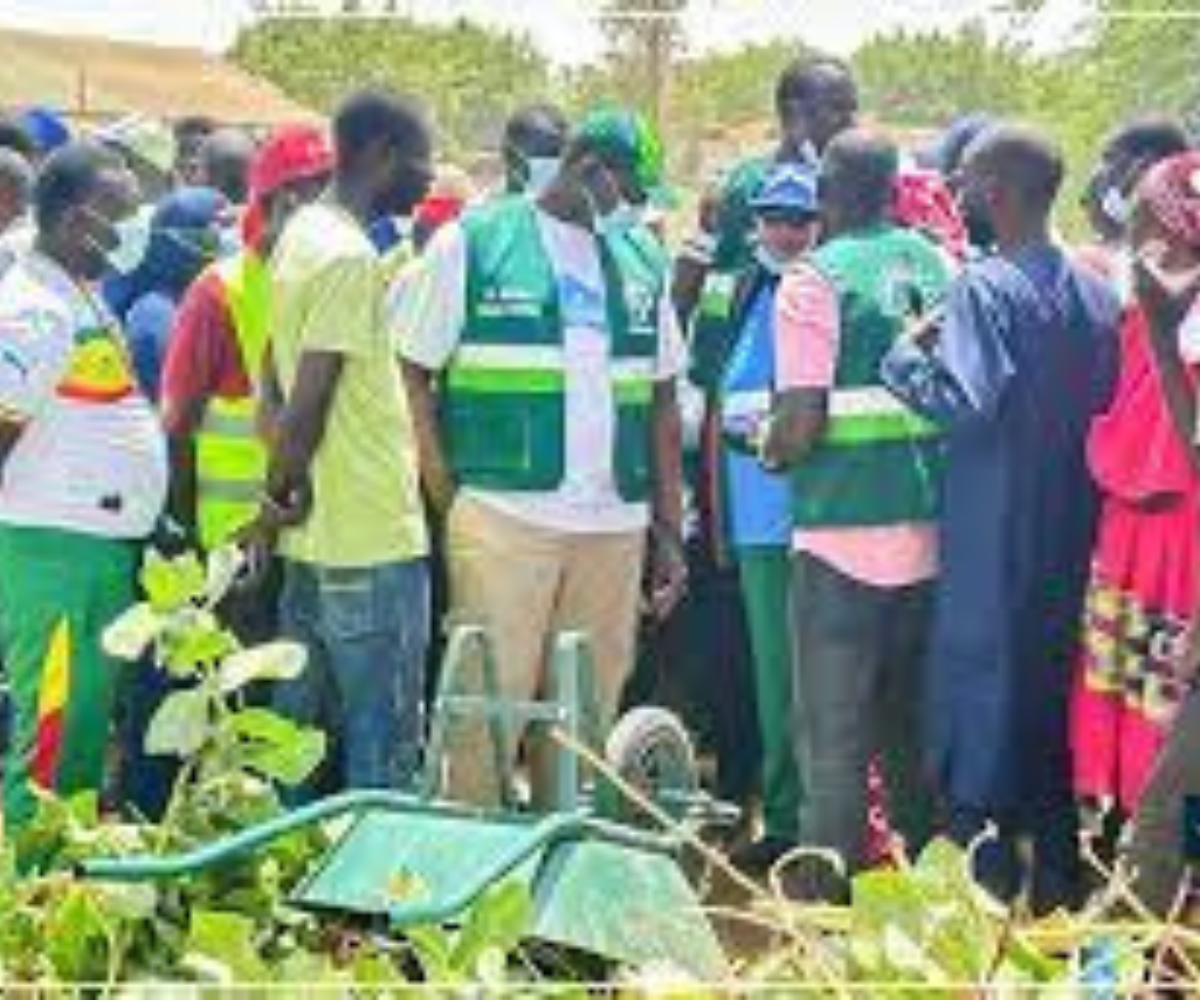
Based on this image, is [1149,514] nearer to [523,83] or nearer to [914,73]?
[914,73]

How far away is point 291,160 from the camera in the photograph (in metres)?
5.70

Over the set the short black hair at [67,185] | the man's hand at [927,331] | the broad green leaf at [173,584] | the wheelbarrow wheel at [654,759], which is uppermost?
the short black hair at [67,185]

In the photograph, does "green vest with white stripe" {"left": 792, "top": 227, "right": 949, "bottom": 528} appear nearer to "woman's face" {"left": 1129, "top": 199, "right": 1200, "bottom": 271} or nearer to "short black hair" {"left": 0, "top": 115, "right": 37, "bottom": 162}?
"woman's face" {"left": 1129, "top": 199, "right": 1200, "bottom": 271}

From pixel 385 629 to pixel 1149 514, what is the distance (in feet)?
4.86

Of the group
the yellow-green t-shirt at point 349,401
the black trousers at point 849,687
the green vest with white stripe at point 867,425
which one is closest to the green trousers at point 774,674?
the black trousers at point 849,687

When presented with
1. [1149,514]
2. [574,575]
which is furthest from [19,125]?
[1149,514]

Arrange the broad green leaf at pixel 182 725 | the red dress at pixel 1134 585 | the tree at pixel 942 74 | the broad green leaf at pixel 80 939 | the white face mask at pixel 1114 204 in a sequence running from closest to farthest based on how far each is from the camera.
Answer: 1. the broad green leaf at pixel 80 939
2. the broad green leaf at pixel 182 725
3. the red dress at pixel 1134 585
4. the white face mask at pixel 1114 204
5. the tree at pixel 942 74

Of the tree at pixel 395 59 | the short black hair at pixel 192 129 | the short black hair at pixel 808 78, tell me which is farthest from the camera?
the tree at pixel 395 59

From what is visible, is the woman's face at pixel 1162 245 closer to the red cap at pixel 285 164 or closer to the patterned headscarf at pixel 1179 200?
the patterned headscarf at pixel 1179 200

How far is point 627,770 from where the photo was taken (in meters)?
5.11

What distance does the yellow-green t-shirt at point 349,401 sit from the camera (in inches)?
206

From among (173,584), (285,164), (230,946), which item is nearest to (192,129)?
(285,164)

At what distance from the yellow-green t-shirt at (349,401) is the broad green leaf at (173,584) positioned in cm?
177

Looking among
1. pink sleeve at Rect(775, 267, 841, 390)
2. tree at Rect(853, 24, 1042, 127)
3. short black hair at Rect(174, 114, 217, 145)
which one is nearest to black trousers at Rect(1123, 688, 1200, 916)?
pink sleeve at Rect(775, 267, 841, 390)
